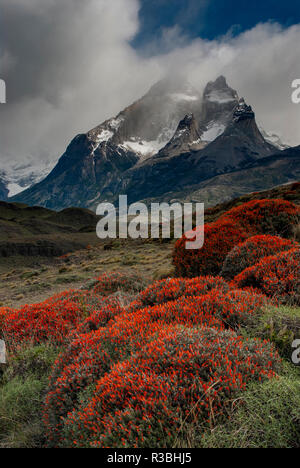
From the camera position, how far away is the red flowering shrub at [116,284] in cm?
1053

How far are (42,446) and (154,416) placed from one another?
1.97 meters

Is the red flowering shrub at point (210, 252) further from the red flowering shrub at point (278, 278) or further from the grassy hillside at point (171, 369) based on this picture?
the red flowering shrub at point (278, 278)

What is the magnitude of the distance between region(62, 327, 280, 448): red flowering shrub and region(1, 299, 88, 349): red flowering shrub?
361 centimetres

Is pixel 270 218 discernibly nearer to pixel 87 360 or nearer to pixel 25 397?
pixel 87 360

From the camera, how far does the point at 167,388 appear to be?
2660 millimetres

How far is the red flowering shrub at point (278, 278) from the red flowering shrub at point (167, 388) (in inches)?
78.5

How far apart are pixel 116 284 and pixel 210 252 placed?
4398mm

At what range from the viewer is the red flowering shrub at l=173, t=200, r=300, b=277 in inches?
350

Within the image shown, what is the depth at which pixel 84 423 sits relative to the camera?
2871 millimetres

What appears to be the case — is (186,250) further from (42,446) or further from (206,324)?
(42,446)

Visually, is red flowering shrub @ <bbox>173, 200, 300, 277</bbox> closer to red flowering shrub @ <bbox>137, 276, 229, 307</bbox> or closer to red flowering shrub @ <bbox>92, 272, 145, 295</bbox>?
red flowering shrub @ <bbox>92, 272, 145, 295</bbox>

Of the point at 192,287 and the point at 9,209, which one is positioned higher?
the point at 9,209

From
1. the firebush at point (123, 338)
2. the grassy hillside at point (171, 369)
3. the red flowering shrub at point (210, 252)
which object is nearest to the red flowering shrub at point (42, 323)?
the grassy hillside at point (171, 369)
